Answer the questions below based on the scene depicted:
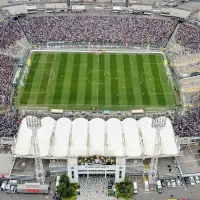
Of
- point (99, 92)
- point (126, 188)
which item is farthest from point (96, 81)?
point (126, 188)

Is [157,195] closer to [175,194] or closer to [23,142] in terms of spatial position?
[175,194]

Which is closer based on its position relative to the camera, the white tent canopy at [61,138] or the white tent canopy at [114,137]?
the white tent canopy at [114,137]

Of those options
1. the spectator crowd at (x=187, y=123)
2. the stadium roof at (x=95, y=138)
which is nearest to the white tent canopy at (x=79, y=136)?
the stadium roof at (x=95, y=138)

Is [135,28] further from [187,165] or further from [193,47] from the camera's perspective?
[187,165]

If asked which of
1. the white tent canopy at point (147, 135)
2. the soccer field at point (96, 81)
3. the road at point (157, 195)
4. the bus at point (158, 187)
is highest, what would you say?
the soccer field at point (96, 81)

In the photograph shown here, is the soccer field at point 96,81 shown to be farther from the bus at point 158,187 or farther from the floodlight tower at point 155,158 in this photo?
the bus at point 158,187

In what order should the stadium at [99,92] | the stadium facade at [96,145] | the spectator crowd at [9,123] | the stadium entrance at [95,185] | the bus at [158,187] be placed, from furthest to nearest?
the spectator crowd at [9,123] → the stadium at [99,92] → the stadium facade at [96,145] → the bus at [158,187] → the stadium entrance at [95,185]
